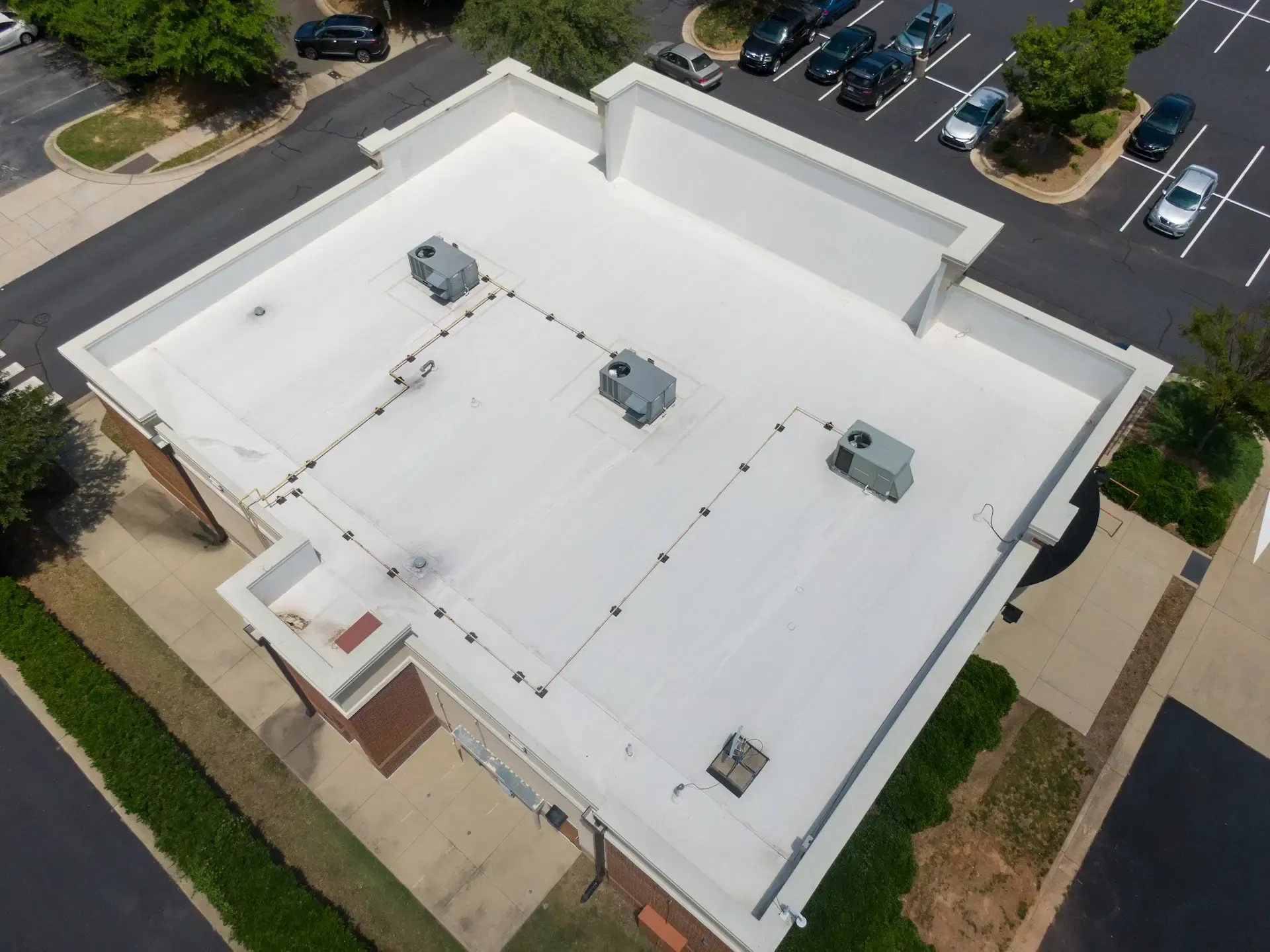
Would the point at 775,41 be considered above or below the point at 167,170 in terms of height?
above

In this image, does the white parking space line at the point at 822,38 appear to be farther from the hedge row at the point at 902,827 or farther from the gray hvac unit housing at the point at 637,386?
the hedge row at the point at 902,827

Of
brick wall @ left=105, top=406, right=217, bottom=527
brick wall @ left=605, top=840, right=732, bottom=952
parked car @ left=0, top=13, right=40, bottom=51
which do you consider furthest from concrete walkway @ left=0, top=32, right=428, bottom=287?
brick wall @ left=605, top=840, right=732, bottom=952

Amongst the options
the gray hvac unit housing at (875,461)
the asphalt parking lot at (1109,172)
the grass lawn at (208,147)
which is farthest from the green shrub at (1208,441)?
the grass lawn at (208,147)

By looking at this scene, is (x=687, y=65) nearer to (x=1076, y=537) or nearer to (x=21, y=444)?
(x=1076, y=537)

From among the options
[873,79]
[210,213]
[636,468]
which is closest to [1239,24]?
[873,79]

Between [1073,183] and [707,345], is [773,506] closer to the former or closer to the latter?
[707,345]

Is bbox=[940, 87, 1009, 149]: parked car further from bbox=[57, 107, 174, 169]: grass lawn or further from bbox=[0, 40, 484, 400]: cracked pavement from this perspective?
bbox=[57, 107, 174, 169]: grass lawn

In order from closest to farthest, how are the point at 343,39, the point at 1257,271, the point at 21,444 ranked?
the point at 21,444 → the point at 1257,271 → the point at 343,39
